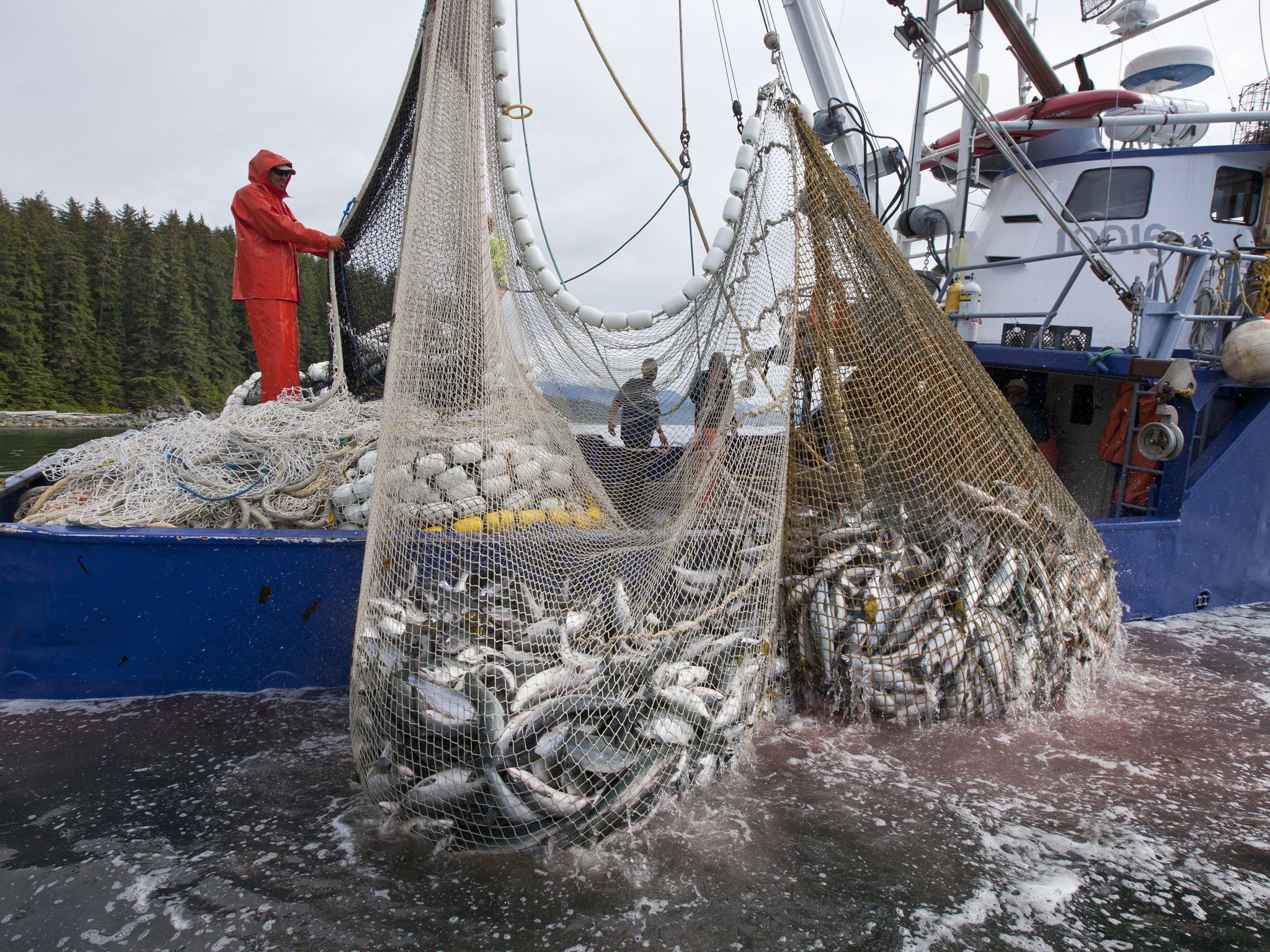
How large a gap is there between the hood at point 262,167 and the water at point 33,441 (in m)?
7.87

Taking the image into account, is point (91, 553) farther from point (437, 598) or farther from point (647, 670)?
point (647, 670)

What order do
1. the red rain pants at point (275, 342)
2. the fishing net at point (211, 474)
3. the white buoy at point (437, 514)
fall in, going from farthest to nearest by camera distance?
the red rain pants at point (275, 342)
the fishing net at point (211, 474)
the white buoy at point (437, 514)

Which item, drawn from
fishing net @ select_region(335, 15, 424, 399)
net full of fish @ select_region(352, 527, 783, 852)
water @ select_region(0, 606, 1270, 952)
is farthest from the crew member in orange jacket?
net full of fish @ select_region(352, 527, 783, 852)

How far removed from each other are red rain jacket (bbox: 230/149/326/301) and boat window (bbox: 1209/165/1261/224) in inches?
345

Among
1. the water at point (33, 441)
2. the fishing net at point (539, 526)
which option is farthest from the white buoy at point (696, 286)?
the water at point (33, 441)

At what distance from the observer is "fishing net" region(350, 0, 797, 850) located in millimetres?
2605

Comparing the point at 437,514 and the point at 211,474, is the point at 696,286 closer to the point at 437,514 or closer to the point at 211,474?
the point at 437,514

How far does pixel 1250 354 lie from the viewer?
17.4 ft

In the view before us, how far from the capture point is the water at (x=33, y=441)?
58.7 feet

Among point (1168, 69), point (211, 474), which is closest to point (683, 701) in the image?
point (211, 474)

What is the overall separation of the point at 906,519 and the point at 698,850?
1.92m

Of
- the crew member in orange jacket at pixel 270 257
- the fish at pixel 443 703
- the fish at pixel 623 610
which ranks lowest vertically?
the fish at pixel 443 703

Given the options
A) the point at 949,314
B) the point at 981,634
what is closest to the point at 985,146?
the point at 949,314

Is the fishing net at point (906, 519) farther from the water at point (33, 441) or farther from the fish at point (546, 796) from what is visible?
the water at point (33, 441)
